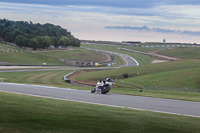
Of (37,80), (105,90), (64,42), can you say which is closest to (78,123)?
(105,90)

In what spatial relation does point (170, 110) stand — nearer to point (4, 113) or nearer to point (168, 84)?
point (4, 113)

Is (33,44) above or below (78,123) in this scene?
above

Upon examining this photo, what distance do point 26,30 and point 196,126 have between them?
133 meters

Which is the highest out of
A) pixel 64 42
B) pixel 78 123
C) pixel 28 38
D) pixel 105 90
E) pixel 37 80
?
pixel 28 38

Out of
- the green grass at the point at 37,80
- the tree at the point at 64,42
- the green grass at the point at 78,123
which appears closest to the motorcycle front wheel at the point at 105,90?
the green grass at the point at 37,80

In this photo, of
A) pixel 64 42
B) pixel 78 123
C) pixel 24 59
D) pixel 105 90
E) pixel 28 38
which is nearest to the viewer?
pixel 78 123

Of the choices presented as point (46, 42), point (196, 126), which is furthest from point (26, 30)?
point (196, 126)

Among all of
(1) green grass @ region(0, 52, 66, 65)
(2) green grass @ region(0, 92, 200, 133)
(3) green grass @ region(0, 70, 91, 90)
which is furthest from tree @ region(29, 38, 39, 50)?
(2) green grass @ region(0, 92, 200, 133)

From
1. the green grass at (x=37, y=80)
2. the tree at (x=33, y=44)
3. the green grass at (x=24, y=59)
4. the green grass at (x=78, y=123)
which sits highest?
the tree at (x=33, y=44)

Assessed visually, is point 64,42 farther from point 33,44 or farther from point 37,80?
point 37,80

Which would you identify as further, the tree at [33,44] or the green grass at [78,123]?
the tree at [33,44]

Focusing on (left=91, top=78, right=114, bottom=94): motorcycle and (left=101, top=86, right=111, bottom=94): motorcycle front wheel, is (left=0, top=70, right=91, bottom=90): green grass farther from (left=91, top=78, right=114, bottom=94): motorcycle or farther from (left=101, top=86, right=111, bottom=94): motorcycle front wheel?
(left=101, top=86, right=111, bottom=94): motorcycle front wheel

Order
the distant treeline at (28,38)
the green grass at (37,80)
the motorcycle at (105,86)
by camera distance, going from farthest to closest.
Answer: the distant treeline at (28,38), the green grass at (37,80), the motorcycle at (105,86)

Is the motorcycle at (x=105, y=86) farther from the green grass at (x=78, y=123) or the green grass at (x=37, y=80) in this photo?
the green grass at (x=78, y=123)
